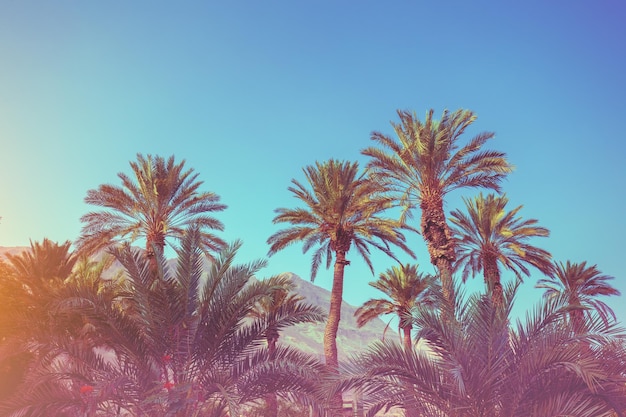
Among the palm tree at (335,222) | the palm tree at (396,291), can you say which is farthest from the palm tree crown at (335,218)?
the palm tree at (396,291)

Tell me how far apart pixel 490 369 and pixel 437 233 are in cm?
876

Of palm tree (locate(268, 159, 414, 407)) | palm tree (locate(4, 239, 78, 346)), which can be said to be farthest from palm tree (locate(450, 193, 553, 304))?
palm tree (locate(4, 239, 78, 346))

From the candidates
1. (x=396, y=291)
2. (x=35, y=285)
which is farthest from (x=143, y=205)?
(x=396, y=291)

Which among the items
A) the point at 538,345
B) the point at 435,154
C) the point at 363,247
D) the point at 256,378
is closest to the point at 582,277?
the point at 363,247

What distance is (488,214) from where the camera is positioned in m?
24.4

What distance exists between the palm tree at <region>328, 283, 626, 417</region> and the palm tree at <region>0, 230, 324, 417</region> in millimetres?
1993

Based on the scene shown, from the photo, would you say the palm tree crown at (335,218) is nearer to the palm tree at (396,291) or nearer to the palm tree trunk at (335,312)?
the palm tree trunk at (335,312)

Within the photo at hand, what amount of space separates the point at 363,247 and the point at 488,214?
21.7 ft

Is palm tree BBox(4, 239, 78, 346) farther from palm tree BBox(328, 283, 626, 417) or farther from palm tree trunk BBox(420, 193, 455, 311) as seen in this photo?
palm tree trunk BBox(420, 193, 455, 311)

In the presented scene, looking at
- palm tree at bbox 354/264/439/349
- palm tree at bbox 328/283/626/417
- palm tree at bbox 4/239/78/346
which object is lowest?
palm tree at bbox 328/283/626/417

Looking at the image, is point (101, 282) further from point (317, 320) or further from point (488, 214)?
point (488, 214)

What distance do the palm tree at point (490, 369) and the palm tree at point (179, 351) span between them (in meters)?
1.99

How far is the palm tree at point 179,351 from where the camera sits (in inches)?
448

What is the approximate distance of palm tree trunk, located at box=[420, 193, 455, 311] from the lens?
17.6 m
